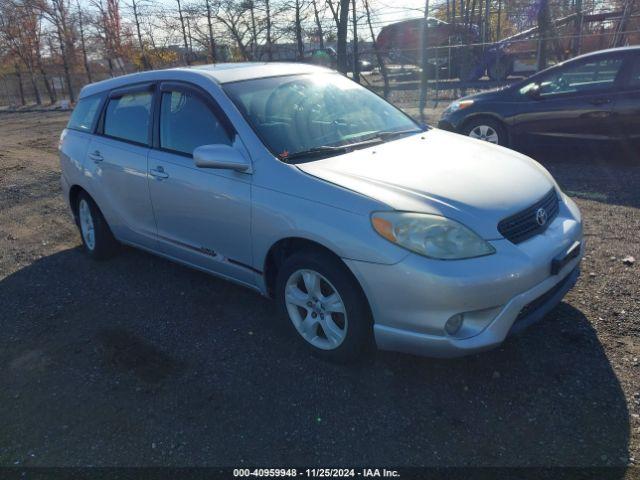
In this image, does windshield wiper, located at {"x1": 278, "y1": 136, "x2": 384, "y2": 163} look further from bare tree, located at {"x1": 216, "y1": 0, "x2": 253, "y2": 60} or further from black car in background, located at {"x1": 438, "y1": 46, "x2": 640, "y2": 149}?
bare tree, located at {"x1": 216, "y1": 0, "x2": 253, "y2": 60}

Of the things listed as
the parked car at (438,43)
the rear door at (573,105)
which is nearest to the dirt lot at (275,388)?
the rear door at (573,105)

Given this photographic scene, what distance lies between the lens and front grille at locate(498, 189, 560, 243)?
278 centimetres

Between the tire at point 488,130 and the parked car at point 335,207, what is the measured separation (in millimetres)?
3942

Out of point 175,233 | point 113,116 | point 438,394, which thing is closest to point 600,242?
point 438,394

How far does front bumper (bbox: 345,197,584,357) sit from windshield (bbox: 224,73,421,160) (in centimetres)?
109

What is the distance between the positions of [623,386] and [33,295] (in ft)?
14.7

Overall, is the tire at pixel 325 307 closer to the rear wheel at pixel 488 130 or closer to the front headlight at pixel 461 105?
the rear wheel at pixel 488 130

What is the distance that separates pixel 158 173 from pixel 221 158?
92cm

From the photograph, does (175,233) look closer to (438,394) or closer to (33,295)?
(33,295)

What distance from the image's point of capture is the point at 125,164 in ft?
14.0

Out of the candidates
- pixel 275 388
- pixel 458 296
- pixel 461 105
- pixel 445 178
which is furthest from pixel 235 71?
pixel 461 105

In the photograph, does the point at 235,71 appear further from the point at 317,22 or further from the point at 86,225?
the point at 317,22

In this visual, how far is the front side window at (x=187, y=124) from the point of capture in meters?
3.62

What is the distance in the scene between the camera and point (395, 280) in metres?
2.65
